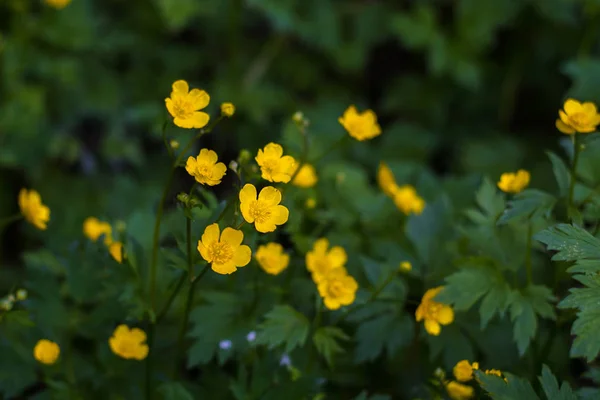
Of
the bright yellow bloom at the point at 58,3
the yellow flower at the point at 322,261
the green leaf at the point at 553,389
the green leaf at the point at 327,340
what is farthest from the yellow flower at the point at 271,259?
the bright yellow bloom at the point at 58,3

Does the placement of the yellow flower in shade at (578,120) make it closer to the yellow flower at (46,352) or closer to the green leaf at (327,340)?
the green leaf at (327,340)

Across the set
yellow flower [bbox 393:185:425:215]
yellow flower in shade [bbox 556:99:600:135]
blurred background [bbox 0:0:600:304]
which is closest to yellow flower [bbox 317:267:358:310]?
yellow flower [bbox 393:185:425:215]

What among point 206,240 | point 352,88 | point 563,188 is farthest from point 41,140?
point 563,188

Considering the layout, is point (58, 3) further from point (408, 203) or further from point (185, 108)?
point (408, 203)

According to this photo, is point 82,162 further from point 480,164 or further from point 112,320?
point 480,164

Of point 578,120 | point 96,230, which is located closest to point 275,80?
point 96,230

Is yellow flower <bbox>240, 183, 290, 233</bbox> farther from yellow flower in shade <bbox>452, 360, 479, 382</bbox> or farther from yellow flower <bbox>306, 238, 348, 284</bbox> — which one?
yellow flower in shade <bbox>452, 360, 479, 382</bbox>
